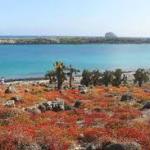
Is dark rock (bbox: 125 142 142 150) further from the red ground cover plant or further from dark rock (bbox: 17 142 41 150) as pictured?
dark rock (bbox: 17 142 41 150)

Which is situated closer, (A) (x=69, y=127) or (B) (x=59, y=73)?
(A) (x=69, y=127)

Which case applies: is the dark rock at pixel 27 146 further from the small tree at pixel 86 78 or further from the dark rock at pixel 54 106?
the small tree at pixel 86 78

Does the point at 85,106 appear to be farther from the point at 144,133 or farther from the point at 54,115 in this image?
the point at 144,133

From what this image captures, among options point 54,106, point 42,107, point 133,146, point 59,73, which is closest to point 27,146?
point 133,146

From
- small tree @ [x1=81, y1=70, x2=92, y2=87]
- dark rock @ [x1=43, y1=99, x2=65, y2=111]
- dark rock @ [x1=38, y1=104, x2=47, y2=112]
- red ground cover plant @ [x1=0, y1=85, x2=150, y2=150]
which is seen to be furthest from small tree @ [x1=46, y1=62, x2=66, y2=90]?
dark rock @ [x1=38, y1=104, x2=47, y2=112]

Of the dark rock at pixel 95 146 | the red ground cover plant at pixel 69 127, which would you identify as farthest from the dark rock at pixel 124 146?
the red ground cover plant at pixel 69 127

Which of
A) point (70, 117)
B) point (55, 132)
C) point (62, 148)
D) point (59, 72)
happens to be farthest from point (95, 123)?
point (59, 72)

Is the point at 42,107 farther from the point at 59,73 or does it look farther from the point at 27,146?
the point at 59,73

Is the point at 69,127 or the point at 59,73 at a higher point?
the point at 69,127

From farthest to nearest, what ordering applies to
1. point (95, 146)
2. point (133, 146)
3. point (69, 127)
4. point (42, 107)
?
1. point (42, 107)
2. point (69, 127)
3. point (95, 146)
4. point (133, 146)

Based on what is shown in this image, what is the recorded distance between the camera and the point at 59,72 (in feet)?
299

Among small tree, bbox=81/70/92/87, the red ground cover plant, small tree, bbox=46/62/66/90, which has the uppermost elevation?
the red ground cover plant

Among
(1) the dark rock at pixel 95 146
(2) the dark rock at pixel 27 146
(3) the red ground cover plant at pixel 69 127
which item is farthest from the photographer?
(1) the dark rock at pixel 95 146

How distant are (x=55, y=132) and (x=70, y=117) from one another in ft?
34.3
